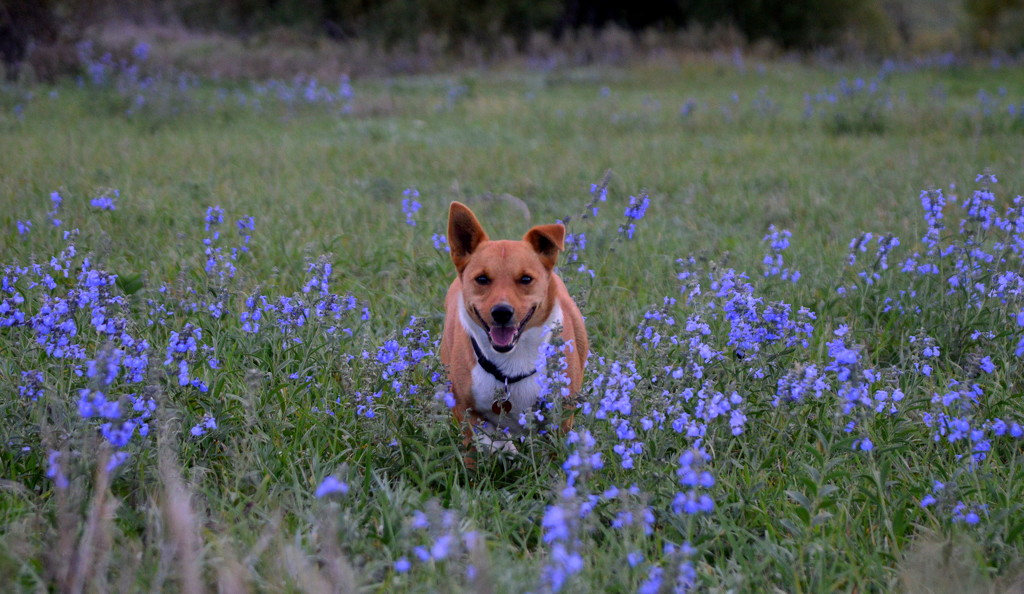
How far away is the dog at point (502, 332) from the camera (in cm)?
345

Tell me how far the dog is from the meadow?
5.7 inches

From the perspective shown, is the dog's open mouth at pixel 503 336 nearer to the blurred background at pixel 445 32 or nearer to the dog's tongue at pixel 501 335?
the dog's tongue at pixel 501 335

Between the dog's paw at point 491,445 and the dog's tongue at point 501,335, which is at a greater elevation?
the dog's tongue at point 501,335

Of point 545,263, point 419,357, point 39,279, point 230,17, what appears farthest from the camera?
point 230,17

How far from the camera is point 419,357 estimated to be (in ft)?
11.1

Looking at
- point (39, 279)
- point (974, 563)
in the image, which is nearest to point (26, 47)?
point (39, 279)

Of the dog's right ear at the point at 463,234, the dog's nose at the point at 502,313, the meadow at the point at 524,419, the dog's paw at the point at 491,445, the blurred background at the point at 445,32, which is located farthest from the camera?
the blurred background at the point at 445,32

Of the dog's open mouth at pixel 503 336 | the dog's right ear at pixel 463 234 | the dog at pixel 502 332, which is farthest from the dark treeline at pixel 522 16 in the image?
the dog's open mouth at pixel 503 336

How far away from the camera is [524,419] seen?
2.93 m

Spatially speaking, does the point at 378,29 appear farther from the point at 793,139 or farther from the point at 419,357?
the point at 419,357

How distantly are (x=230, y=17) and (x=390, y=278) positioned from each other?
26.2 meters

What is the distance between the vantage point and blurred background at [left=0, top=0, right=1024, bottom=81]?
14.5 m

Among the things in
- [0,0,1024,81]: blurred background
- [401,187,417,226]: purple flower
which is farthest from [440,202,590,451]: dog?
[0,0,1024,81]: blurred background

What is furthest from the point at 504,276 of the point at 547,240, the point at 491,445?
the point at 491,445
